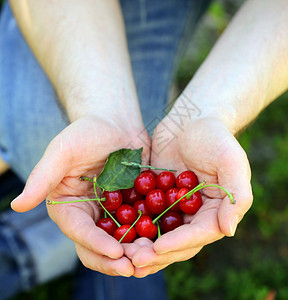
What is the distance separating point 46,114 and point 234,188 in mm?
1276

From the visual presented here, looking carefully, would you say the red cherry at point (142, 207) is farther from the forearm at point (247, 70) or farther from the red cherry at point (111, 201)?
the forearm at point (247, 70)

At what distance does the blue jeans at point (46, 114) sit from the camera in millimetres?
2207

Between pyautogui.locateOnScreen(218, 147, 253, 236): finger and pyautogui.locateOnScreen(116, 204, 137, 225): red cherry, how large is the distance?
0.39m

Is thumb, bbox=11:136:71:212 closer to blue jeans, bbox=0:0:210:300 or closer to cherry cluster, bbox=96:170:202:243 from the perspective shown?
cherry cluster, bbox=96:170:202:243

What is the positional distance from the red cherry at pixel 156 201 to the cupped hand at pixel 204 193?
0.11 metres

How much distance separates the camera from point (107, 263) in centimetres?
130

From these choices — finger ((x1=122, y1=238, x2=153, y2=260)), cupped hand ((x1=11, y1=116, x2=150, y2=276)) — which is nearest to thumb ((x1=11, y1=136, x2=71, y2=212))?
cupped hand ((x1=11, y1=116, x2=150, y2=276))

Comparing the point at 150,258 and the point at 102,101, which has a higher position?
the point at 102,101

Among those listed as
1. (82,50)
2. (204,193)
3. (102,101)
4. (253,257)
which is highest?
(82,50)

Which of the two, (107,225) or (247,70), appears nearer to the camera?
(107,225)

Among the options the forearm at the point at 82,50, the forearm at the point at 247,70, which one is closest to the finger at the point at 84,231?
the forearm at the point at 82,50

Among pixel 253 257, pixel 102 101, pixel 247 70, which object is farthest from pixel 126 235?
pixel 253 257

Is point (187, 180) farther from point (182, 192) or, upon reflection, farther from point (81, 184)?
point (81, 184)

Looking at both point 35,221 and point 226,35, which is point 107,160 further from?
point 35,221
